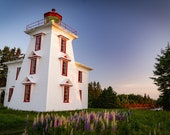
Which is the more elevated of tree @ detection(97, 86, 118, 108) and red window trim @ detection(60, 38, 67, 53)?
red window trim @ detection(60, 38, 67, 53)

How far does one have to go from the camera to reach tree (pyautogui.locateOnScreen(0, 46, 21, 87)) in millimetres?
42338

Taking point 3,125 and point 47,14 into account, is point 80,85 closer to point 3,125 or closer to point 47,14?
point 47,14

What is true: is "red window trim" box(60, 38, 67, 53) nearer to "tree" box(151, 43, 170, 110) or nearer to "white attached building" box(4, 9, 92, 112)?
"white attached building" box(4, 9, 92, 112)

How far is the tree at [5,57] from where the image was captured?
42.3 m

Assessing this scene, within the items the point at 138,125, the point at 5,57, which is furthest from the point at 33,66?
the point at 5,57

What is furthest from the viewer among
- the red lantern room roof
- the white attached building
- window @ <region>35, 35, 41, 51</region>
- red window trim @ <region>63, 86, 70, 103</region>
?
the red lantern room roof

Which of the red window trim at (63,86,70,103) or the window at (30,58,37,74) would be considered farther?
the red window trim at (63,86,70,103)

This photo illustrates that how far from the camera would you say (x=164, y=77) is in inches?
1114

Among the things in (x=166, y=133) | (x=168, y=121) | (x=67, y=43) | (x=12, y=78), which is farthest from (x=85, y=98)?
(x=166, y=133)

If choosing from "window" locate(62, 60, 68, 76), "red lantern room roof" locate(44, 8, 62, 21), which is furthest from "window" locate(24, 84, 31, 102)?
"red lantern room roof" locate(44, 8, 62, 21)

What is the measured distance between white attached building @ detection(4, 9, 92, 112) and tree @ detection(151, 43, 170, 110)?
13.3 m

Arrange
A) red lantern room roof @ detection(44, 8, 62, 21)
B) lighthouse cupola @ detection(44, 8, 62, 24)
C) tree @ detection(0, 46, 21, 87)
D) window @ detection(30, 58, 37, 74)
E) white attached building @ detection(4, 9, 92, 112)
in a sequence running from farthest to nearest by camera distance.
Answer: tree @ detection(0, 46, 21, 87), red lantern room roof @ detection(44, 8, 62, 21), lighthouse cupola @ detection(44, 8, 62, 24), window @ detection(30, 58, 37, 74), white attached building @ detection(4, 9, 92, 112)

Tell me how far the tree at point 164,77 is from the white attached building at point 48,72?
13308 mm

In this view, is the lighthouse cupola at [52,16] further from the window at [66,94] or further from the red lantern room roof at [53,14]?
the window at [66,94]
